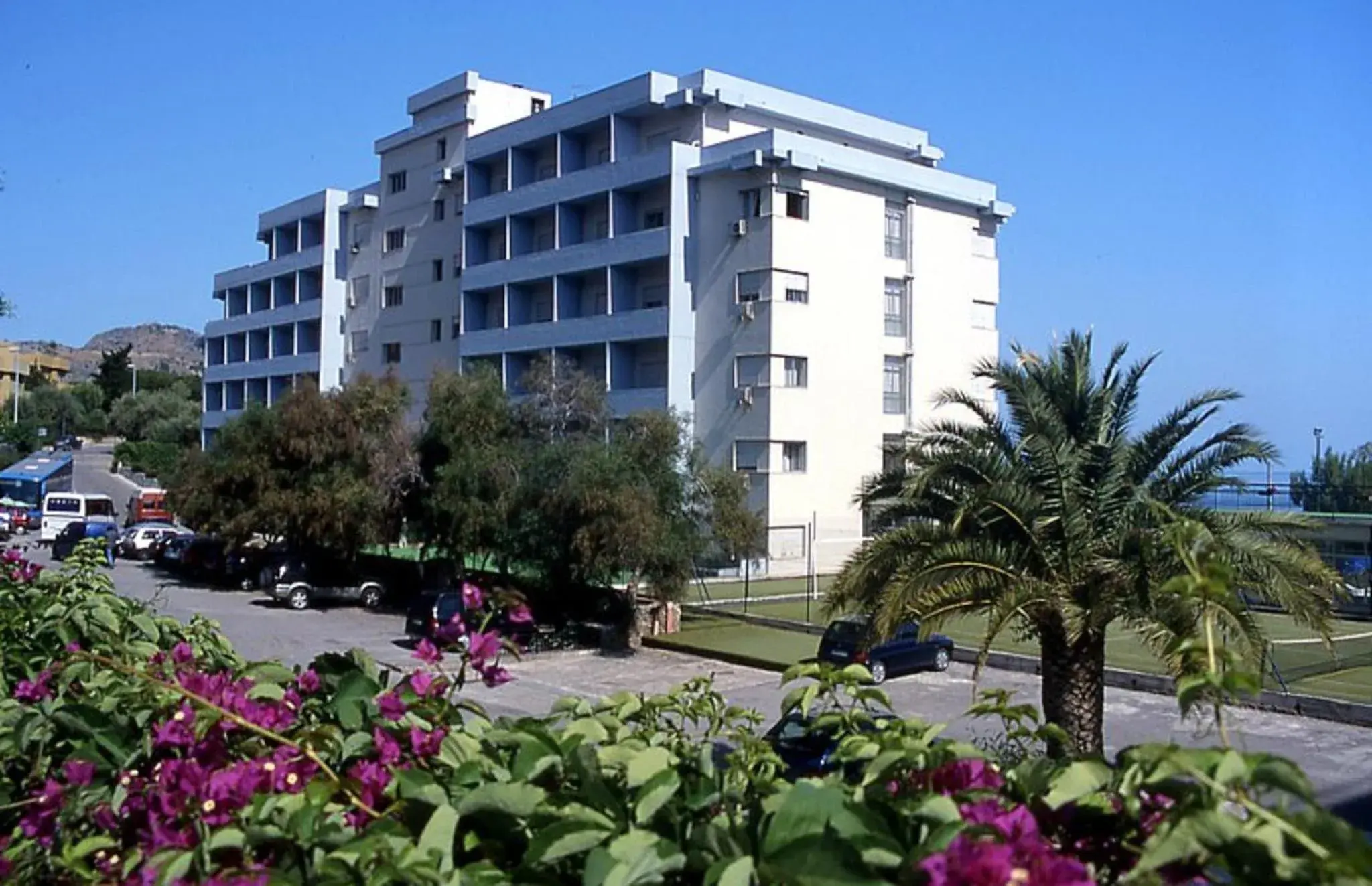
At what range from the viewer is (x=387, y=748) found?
3148 mm

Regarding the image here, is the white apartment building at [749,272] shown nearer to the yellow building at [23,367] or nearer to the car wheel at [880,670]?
the car wheel at [880,670]

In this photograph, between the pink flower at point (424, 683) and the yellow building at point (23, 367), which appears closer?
the pink flower at point (424, 683)

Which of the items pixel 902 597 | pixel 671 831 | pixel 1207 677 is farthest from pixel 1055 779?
pixel 902 597

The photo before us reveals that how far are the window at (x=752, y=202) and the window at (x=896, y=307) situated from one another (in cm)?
675

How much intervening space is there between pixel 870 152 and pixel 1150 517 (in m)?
38.3

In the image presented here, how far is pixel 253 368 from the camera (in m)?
75.0

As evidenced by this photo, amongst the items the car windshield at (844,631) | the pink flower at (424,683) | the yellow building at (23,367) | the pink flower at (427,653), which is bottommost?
the car windshield at (844,631)

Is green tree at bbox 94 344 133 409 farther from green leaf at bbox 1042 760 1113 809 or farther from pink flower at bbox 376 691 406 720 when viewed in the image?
green leaf at bbox 1042 760 1113 809

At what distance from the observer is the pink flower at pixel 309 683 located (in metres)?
3.96

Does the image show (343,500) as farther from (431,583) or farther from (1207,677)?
(1207,677)

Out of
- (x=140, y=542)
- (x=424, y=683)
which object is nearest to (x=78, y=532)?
(x=140, y=542)

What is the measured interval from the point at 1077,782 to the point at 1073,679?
11.8m

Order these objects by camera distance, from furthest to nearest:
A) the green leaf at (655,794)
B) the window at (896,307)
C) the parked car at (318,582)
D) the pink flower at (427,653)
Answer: the window at (896,307)
the parked car at (318,582)
the pink flower at (427,653)
the green leaf at (655,794)

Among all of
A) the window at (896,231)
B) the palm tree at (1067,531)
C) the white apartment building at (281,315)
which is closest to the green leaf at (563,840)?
the palm tree at (1067,531)
